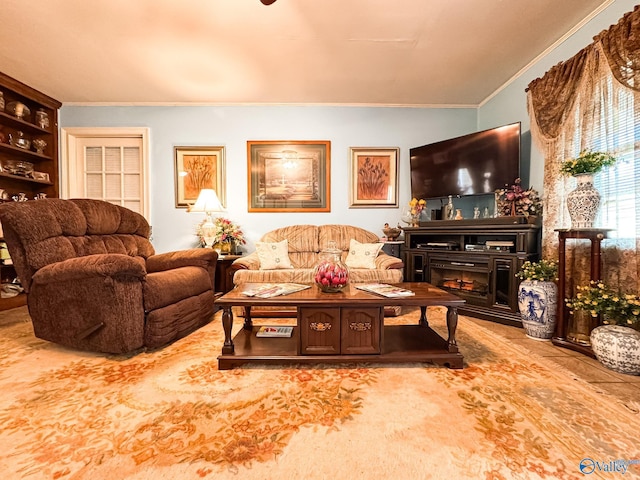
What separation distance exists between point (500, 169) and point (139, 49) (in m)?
3.73

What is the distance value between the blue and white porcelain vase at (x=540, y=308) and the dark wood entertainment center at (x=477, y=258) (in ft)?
0.93

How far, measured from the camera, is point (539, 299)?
2.18 m

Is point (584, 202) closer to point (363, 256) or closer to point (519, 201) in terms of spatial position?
point (519, 201)

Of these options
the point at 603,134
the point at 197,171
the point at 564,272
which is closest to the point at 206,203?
the point at 197,171

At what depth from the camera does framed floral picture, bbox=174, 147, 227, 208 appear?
12.1ft

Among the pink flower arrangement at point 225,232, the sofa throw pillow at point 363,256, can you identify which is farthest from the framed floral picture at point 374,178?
the pink flower arrangement at point 225,232

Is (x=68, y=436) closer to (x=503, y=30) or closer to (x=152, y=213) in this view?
(x=152, y=213)

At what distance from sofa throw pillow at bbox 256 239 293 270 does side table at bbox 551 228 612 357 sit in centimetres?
243

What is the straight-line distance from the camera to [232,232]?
354 cm

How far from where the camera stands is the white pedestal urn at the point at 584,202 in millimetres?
1928

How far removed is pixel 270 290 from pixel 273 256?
1.30 m

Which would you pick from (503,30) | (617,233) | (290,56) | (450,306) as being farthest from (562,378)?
(290,56)

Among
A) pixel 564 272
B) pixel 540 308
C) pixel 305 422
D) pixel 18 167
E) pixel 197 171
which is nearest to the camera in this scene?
pixel 305 422

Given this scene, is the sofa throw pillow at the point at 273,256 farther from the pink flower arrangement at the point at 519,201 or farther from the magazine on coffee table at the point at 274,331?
the pink flower arrangement at the point at 519,201
